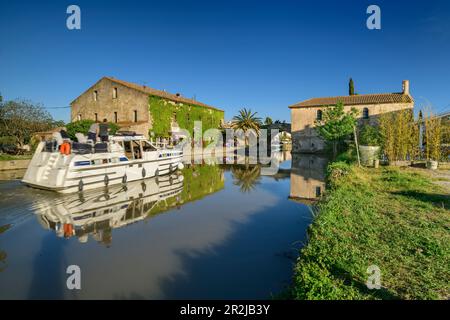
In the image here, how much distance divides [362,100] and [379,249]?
33499 mm

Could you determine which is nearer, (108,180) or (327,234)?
(327,234)

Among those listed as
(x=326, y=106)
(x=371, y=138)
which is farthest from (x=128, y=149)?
(x=326, y=106)

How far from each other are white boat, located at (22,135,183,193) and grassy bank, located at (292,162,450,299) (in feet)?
29.7

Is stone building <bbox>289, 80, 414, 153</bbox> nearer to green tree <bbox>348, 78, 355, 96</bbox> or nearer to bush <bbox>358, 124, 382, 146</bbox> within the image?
green tree <bbox>348, 78, 355, 96</bbox>

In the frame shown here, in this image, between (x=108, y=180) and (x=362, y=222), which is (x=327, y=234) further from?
(x=108, y=180)

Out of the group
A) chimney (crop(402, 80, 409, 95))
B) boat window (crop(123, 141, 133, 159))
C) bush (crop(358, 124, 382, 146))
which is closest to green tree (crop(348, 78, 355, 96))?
chimney (crop(402, 80, 409, 95))

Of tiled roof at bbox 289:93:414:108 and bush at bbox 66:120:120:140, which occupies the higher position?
tiled roof at bbox 289:93:414:108

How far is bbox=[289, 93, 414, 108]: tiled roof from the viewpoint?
102 feet

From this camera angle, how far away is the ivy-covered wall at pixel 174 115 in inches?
1236

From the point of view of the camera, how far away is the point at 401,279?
3359mm
